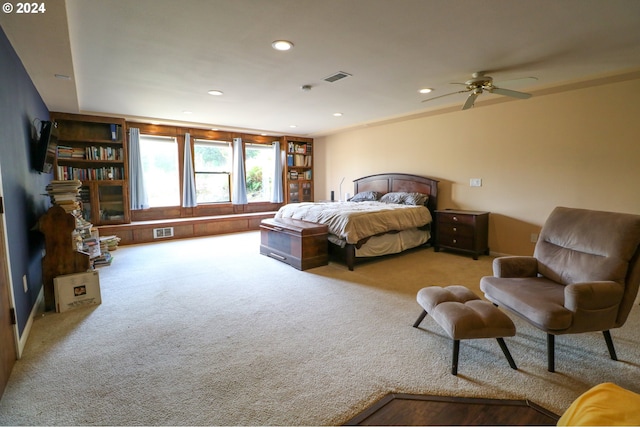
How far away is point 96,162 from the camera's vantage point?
17.7 ft

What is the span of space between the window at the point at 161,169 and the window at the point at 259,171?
5.32 ft

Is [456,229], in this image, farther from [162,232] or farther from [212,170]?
[162,232]

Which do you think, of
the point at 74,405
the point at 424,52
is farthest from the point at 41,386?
the point at 424,52

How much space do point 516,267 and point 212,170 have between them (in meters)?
6.10

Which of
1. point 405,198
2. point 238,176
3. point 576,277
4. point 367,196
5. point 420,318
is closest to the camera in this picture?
point 576,277

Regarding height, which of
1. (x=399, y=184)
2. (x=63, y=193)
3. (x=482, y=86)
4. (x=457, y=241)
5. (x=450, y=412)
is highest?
(x=482, y=86)

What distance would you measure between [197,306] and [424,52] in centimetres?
321

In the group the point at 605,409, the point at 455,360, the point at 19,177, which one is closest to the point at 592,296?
the point at 455,360

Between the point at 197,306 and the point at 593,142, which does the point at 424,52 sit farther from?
the point at 197,306

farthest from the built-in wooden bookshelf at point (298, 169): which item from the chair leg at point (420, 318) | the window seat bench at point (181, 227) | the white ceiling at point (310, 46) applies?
the chair leg at point (420, 318)

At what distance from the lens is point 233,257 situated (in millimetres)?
4633

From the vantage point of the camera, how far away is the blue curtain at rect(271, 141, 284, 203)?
294 inches

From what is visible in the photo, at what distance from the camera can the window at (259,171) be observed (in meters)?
7.32

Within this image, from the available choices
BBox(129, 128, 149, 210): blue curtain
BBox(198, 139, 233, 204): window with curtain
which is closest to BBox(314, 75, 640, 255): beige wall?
BBox(198, 139, 233, 204): window with curtain
